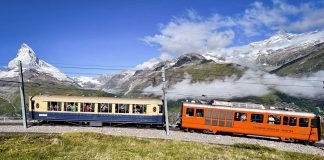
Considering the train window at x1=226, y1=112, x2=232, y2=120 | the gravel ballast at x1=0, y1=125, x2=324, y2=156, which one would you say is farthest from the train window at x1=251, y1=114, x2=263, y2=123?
the train window at x1=226, y1=112, x2=232, y2=120

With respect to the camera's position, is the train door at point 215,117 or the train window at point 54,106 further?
the train window at point 54,106

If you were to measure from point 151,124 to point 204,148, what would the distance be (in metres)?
18.0

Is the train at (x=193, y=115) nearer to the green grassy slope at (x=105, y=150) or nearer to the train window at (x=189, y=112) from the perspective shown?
the train window at (x=189, y=112)

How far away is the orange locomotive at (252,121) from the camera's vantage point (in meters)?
39.8

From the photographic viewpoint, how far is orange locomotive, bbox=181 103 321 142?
131 feet

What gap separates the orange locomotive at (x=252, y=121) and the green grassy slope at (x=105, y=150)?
353 inches

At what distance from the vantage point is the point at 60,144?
26.1m

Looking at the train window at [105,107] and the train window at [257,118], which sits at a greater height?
the train window at [105,107]

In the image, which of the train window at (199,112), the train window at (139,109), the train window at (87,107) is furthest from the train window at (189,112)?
the train window at (87,107)

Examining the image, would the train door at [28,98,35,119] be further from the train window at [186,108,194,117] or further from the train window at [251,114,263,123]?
the train window at [251,114,263,123]

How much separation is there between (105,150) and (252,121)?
2265 cm

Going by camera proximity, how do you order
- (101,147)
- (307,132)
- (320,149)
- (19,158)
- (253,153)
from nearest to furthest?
(19,158) → (101,147) → (253,153) → (320,149) → (307,132)

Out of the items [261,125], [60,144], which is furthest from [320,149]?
[60,144]

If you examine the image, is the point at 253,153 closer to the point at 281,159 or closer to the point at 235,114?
the point at 281,159
